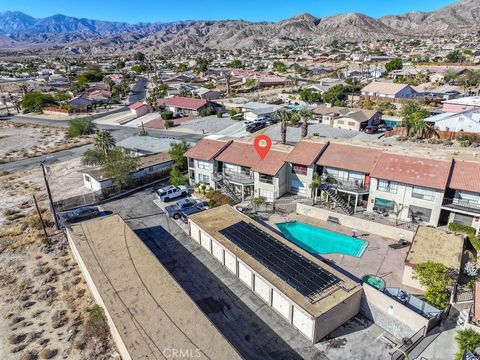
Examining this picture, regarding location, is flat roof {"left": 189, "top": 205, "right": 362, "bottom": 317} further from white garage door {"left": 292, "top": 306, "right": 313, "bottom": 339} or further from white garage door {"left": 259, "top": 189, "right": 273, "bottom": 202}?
white garage door {"left": 259, "top": 189, "right": 273, "bottom": 202}

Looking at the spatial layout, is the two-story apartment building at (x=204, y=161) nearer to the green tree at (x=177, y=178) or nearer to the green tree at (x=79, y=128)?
the green tree at (x=177, y=178)

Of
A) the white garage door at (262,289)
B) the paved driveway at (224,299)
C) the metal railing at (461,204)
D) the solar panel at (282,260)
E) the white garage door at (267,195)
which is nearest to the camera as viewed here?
the paved driveway at (224,299)

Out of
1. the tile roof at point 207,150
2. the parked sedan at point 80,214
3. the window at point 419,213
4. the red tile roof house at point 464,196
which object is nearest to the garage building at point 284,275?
the tile roof at point 207,150

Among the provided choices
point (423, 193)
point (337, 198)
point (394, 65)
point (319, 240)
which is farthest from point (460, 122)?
point (394, 65)

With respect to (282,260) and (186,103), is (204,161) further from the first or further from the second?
(186,103)

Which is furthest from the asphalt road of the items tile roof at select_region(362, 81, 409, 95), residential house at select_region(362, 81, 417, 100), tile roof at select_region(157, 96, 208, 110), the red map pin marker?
the red map pin marker

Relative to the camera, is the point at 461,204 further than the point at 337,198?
No
